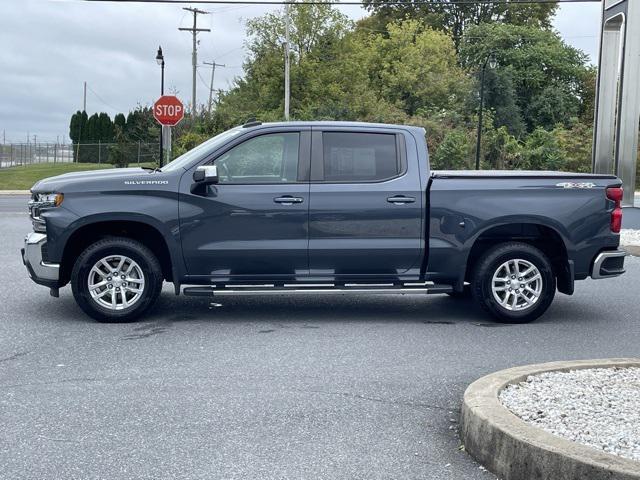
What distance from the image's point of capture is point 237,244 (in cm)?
873

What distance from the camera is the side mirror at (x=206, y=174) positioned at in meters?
8.51

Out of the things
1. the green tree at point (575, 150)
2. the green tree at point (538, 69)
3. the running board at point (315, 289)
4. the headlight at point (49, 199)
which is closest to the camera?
the headlight at point (49, 199)

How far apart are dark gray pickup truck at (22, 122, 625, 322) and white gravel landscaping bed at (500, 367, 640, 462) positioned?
3023mm

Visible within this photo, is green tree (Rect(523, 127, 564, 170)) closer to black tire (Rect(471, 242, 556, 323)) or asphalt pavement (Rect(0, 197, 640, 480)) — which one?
asphalt pavement (Rect(0, 197, 640, 480))

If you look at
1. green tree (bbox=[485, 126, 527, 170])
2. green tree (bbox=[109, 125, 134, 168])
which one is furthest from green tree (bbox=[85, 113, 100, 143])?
green tree (bbox=[485, 126, 527, 170])

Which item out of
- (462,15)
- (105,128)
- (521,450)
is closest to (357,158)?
(521,450)

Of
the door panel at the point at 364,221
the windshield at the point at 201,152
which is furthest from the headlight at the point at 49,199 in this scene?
the door panel at the point at 364,221

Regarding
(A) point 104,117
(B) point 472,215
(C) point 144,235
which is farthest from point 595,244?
(A) point 104,117

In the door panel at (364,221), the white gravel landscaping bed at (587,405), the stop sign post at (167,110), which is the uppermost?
the stop sign post at (167,110)

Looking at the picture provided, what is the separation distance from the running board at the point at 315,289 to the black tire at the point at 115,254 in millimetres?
349

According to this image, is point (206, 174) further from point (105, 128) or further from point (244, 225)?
point (105, 128)

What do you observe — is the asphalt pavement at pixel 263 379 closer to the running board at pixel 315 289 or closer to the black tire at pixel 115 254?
the black tire at pixel 115 254

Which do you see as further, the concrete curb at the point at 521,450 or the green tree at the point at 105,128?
the green tree at the point at 105,128

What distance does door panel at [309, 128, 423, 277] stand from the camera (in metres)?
8.78
